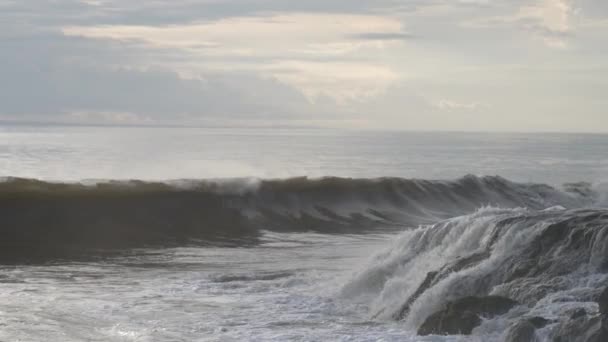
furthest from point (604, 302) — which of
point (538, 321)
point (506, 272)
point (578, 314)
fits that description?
point (506, 272)

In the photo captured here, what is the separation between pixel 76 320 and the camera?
40.5 ft

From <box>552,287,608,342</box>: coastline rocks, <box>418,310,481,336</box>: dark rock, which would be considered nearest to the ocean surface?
<box>552,287,608,342</box>: coastline rocks

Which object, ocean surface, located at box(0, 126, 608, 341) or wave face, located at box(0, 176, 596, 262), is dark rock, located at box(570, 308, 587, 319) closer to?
ocean surface, located at box(0, 126, 608, 341)

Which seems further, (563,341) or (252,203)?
(252,203)

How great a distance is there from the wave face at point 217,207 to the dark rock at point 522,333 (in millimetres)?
12251

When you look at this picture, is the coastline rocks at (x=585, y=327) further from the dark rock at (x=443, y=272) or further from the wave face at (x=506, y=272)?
the dark rock at (x=443, y=272)

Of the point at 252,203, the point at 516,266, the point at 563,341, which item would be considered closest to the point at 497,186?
the point at 252,203

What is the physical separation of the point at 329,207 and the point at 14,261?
12.0 m

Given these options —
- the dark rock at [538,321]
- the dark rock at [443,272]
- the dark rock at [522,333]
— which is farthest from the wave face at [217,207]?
the dark rock at [538,321]

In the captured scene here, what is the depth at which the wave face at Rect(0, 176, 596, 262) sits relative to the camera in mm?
22594

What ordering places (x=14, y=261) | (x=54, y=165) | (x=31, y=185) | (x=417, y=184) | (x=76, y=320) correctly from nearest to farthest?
1. (x=76, y=320)
2. (x=14, y=261)
3. (x=31, y=185)
4. (x=417, y=184)
5. (x=54, y=165)

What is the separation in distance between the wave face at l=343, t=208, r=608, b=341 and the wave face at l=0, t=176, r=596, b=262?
851cm

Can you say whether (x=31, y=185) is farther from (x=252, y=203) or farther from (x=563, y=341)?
(x=563, y=341)

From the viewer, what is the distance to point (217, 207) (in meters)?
27.4
